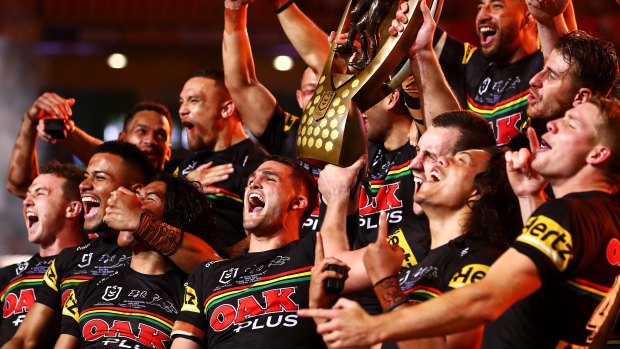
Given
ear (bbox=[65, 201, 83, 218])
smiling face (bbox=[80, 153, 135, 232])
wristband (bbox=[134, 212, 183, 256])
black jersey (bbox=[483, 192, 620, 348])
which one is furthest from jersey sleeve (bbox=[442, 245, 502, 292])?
ear (bbox=[65, 201, 83, 218])

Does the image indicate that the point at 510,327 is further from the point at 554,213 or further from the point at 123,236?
the point at 123,236

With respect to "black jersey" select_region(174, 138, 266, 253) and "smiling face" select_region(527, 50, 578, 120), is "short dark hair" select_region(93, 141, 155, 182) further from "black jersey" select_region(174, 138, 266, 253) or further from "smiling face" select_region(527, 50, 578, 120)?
"smiling face" select_region(527, 50, 578, 120)

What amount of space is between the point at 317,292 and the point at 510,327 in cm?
51

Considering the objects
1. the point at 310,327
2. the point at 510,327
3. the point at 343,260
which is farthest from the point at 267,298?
the point at 510,327

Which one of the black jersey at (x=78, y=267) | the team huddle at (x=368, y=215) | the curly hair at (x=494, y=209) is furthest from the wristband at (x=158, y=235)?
the curly hair at (x=494, y=209)

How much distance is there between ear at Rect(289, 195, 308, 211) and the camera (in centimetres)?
297

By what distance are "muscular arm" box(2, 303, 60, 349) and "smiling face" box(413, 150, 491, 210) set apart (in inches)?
72.9

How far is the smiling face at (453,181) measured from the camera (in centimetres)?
225

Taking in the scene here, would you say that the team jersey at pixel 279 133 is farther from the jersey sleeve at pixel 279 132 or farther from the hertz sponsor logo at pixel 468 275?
the hertz sponsor logo at pixel 468 275

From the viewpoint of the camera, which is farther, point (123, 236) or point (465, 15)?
point (465, 15)

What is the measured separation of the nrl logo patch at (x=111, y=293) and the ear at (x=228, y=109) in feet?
3.82

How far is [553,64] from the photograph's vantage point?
260 cm

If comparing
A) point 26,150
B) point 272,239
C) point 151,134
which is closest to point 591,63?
point 272,239

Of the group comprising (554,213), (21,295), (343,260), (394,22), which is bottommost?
(554,213)
